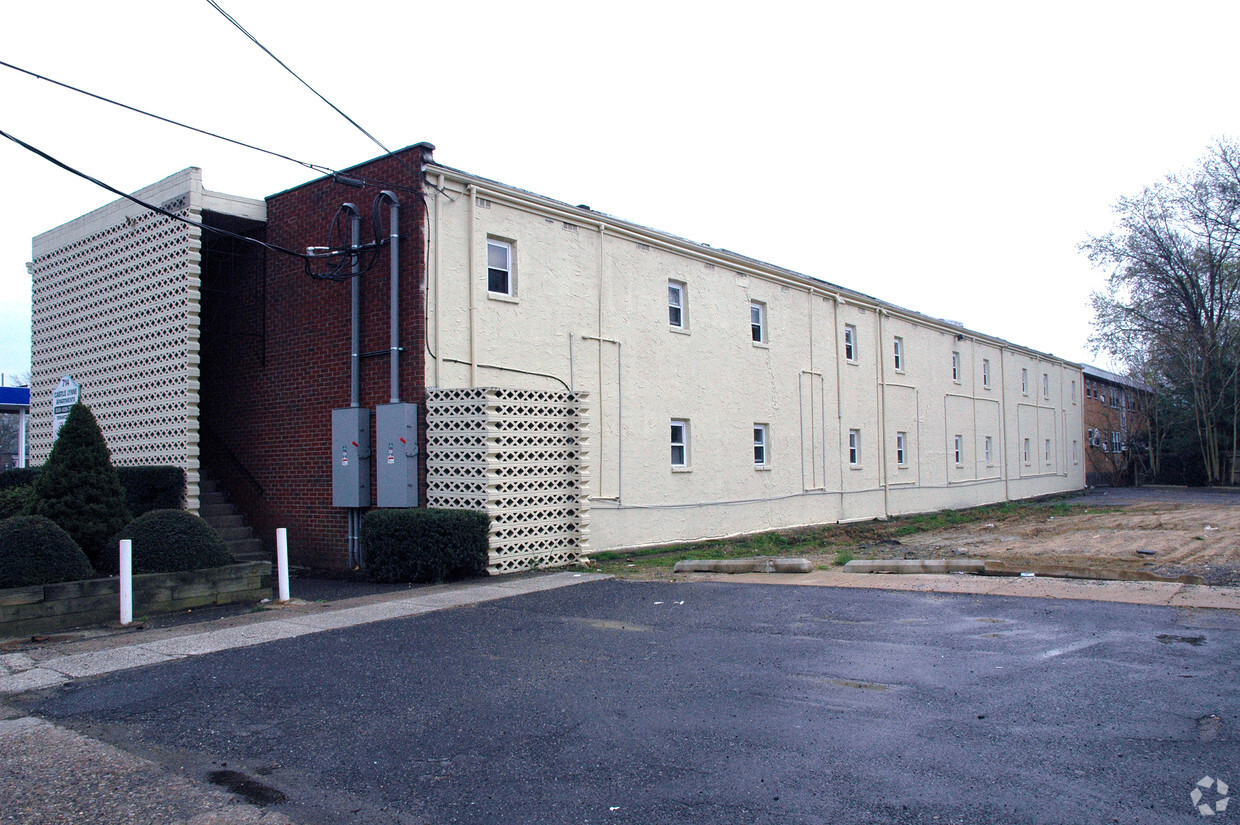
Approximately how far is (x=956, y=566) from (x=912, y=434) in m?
15.9

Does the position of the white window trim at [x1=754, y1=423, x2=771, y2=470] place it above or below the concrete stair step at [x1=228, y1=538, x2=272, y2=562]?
above

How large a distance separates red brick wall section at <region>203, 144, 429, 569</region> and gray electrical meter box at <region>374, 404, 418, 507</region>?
0.69ft

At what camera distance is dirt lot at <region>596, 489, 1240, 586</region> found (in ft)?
41.7

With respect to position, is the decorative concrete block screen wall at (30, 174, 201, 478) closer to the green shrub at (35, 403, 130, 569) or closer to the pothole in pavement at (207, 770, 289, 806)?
the green shrub at (35, 403, 130, 569)

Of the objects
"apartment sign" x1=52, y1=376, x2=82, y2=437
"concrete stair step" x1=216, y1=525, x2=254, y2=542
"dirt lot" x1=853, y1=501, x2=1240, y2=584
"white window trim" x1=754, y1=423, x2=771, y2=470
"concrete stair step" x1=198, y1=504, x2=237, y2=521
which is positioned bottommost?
"dirt lot" x1=853, y1=501, x2=1240, y2=584

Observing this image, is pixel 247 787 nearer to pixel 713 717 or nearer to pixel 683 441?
pixel 713 717

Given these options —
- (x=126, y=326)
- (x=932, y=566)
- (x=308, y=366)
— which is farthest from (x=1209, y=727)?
(x=126, y=326)

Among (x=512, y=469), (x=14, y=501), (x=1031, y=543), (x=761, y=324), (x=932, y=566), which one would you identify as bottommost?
(x=1031, y=543)

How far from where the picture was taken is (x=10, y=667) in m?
7.28

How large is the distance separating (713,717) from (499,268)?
10.6 metres

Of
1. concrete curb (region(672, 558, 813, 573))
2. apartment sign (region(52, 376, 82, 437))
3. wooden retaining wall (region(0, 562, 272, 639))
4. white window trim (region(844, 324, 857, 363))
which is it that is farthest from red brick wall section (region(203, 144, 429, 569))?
white window trim (region(844, 324, 857, 363))

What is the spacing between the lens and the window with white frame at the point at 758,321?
2095cm

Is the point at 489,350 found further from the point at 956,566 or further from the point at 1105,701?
the point at 1105,701

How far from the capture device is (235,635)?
8406mm
